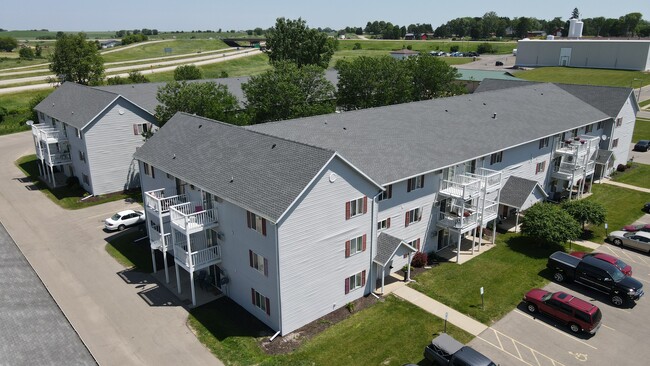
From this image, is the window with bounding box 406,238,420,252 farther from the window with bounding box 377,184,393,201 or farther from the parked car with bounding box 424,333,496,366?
the parked car with bounding box 424,333,496,366

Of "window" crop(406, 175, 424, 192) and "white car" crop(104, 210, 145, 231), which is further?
"white car" crop(104, 210, 145, 231)

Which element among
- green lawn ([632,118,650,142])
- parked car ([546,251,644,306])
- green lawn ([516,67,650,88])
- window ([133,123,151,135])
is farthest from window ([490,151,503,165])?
green lawn ([516,67,650,88])

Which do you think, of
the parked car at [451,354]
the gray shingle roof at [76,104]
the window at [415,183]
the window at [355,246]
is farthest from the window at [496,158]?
the gray shingle roof at [76,104]

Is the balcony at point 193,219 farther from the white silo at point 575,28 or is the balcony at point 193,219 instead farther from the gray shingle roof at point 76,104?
the white silo at point 575,28

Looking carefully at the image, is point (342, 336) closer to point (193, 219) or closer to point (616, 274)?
point (193, 219)

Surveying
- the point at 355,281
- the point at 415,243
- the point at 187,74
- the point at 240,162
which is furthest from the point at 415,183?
the point at 187,74
